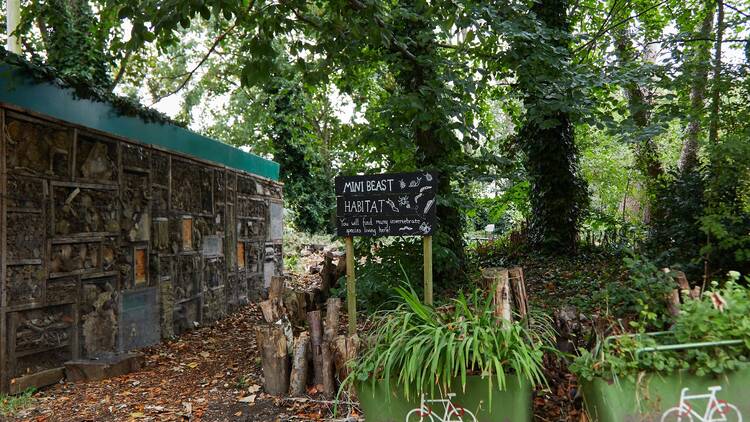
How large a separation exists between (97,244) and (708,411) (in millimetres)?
5549

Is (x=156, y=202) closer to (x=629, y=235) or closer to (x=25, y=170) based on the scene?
(x=25, y=170)

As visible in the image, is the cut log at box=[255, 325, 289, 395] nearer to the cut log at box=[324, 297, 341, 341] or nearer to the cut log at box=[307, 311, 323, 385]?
the cut log at box=[307, 311, 323, 385]

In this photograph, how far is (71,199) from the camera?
5.16 metres

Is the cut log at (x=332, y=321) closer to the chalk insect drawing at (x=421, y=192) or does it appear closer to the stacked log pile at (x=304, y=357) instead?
the stacked log pile at (x=304, y=357)

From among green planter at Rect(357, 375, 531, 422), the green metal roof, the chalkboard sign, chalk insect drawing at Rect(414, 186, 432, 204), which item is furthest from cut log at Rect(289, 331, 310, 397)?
the green metal roof

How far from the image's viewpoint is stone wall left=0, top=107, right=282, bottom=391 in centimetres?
456

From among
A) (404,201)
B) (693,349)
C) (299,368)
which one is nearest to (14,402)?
(299,368)

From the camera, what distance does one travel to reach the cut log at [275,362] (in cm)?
430

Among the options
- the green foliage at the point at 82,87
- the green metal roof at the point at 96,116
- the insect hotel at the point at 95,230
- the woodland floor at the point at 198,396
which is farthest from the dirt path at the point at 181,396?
the green foliage at the point at 82,87

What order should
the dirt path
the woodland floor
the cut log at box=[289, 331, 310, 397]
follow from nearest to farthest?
the woodland floor < the dirt path < the cut log at box=[289, 331, 310, 397]

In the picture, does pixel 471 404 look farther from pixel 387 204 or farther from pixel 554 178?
pixel 554 178

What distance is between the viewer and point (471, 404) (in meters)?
2.74

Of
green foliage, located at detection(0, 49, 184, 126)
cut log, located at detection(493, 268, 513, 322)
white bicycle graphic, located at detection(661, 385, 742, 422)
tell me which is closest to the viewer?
white bicycle graphic, located at detection(661, 385, 742, 422)

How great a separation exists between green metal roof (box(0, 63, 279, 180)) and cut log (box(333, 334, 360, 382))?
11.7ft
